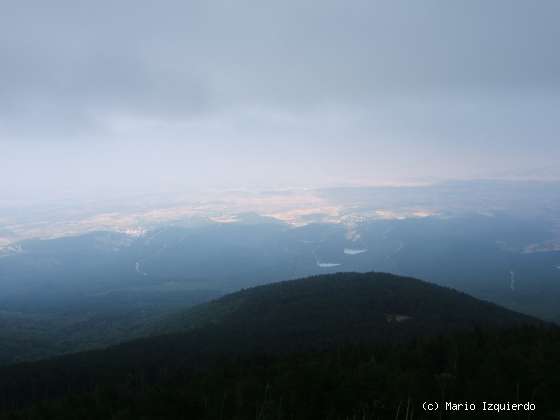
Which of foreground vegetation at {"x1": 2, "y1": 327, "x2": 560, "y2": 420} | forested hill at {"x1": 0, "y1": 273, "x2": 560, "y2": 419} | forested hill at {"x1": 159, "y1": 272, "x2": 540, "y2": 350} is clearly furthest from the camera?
forested hill at {"x1": 159, "y1": 272, "x2": 540, "y2": 350}

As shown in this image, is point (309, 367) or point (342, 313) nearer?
point (309, 367)

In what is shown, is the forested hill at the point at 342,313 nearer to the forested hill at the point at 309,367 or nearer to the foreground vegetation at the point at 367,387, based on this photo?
the forested hill at the point at 309,367

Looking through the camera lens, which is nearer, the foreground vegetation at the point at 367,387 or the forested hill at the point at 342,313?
the foreground vegetation at the point at 367,387

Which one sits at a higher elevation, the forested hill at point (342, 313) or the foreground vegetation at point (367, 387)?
the foreground vegetation at point (367, 387)

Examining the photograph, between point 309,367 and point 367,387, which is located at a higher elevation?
point 367,387

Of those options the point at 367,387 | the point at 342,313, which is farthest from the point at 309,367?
the point at 342,313

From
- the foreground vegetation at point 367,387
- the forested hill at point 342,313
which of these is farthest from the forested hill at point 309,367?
the forested hill at point 342,313

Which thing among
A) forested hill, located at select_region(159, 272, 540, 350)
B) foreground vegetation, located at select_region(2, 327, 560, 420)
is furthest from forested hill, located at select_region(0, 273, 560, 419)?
forested hill, located at select_region(159, 272, 540, 350)

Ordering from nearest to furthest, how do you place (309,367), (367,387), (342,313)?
1. (367,387)
2. (309,367)
3. (342,313)

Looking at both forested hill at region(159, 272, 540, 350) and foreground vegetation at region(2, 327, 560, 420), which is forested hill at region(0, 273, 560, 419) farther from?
forested hill at region(159, 272, 540, 350)

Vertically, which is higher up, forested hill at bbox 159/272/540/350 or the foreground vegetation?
the foreground vegetation

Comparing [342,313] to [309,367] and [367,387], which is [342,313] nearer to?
[309,367]
